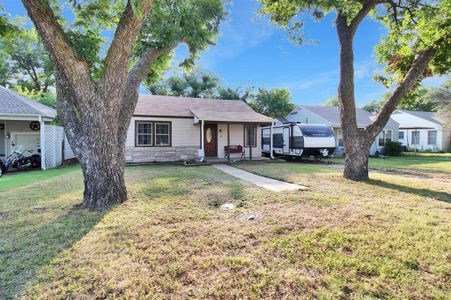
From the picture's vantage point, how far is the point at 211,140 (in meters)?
16.4

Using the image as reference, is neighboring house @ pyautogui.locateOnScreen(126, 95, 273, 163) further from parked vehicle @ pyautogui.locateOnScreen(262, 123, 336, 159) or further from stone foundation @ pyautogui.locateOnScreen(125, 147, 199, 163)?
parked vehicle @ pyautogui.locateOnScreen(262, 123, 336, 159)


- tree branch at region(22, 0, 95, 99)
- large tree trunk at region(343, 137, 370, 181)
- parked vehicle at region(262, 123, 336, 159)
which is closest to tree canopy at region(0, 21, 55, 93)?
parked vehicle at region(262, 123, 336, 159)

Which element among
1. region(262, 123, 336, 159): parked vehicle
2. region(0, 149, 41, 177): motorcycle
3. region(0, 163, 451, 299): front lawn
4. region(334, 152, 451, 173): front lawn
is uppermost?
region(262, 123, 336, 159): parked vehicle

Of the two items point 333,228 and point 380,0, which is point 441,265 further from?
point 380,0

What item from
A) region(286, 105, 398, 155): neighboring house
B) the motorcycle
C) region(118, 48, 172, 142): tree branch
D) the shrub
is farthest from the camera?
the shrub

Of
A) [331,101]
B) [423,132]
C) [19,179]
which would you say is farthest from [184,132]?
[331,101]

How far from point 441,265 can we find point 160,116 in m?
14.1

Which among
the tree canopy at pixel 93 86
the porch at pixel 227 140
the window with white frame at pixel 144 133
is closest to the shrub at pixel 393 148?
the porch at pixel 227 140

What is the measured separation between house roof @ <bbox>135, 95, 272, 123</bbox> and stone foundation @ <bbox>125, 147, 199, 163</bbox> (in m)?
2.08

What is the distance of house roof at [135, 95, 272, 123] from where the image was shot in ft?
47.9

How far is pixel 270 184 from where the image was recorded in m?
7.58

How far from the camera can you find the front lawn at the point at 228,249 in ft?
8.11

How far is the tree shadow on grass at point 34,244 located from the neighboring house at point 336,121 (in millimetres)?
20247

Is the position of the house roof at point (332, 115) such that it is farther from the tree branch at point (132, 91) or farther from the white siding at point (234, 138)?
the tree branch at point (132, 91)
